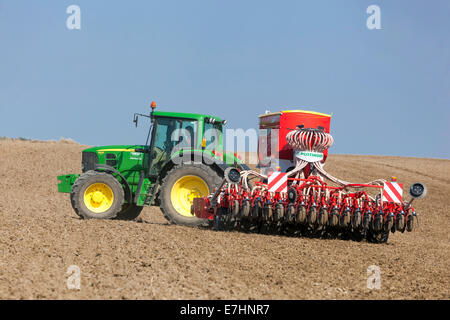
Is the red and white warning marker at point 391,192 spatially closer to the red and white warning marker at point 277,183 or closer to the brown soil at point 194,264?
the brown soil at point 194,264

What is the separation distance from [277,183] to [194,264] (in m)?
3.25

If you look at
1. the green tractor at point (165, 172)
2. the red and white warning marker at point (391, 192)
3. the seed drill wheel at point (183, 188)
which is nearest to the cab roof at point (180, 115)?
the green tractor at point (165, 172)

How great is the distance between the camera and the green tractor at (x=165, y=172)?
1008 cm

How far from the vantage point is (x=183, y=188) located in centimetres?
1024

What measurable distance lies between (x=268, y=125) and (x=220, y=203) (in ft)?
10.9

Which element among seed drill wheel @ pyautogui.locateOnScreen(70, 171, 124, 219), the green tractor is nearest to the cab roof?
the green tractor

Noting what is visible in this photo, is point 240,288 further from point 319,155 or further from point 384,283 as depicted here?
point 319,155

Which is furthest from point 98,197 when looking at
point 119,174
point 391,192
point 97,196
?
point 391,192

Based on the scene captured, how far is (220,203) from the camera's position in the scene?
31.5 ft

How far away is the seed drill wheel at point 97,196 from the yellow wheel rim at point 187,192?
44.1 inches

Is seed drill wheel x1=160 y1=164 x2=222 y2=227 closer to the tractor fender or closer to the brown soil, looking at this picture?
the brown soil

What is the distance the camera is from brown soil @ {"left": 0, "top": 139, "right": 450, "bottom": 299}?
18.1 ft
